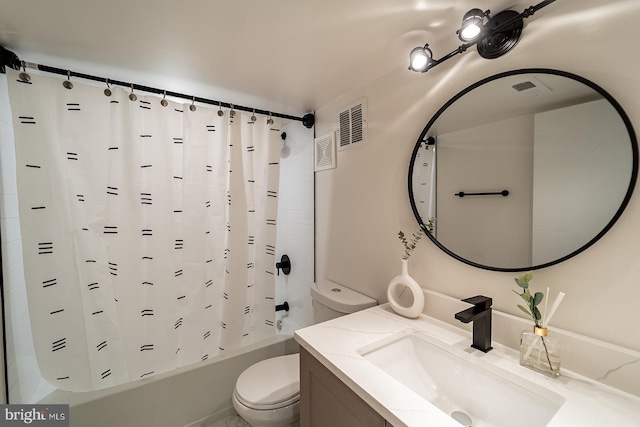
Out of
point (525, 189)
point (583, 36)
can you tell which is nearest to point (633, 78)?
point (583, 36)

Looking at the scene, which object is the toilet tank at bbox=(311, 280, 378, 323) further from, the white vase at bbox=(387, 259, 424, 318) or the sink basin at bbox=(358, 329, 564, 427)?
Result: the sink basin at bbox=(358, 329, 564, 427)

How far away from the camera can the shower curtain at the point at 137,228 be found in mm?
1133

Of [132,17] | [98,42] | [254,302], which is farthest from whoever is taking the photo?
[254,302]

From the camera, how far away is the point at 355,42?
3.53 ft

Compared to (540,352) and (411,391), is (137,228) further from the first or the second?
(540,352)

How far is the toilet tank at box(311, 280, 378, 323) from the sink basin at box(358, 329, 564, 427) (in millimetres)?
370

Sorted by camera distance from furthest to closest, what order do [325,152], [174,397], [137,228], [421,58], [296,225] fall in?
1. [296,225]
2. [325,152]
3. [174,397]
4. [137,228]
5. [421,58]

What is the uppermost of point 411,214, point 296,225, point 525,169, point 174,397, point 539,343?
point 525,169

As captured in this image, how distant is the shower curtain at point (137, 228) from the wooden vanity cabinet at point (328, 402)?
85 centimetres

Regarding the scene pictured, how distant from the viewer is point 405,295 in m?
1.20

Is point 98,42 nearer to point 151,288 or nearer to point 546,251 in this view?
point 151,288

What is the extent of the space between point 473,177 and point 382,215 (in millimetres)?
483

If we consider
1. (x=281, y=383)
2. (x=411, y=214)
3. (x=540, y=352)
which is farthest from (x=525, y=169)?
(x=281, y=383)
